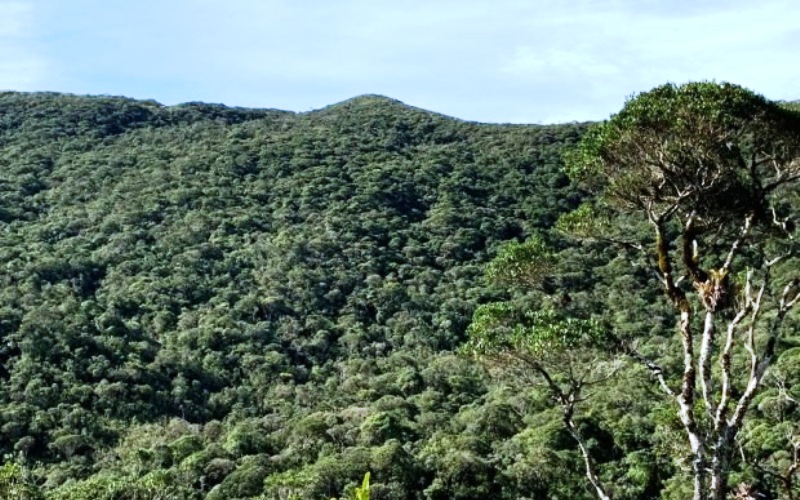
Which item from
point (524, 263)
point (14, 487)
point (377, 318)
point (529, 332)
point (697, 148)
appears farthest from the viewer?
point (377, 318)

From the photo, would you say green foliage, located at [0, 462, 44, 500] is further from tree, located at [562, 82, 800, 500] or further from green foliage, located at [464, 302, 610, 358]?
tree, located at [562, 82, 800, 500]

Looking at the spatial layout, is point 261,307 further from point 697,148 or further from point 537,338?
point 697,148

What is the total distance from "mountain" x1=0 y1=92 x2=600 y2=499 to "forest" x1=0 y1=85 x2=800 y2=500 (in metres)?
0.19

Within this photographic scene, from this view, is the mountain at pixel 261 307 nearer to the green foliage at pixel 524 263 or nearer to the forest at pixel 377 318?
the forest at pixel 377 318

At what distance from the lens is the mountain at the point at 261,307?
40375mm

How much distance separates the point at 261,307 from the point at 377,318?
770 cm

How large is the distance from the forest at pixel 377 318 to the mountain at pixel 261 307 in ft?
0.63

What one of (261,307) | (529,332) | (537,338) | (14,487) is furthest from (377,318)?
(537,338)

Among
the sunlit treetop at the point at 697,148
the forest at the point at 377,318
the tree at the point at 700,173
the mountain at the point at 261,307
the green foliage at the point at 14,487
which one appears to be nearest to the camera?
the tree at the point at 700,173

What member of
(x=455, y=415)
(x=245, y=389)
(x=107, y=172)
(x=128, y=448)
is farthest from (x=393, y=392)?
(x=107, y=172)

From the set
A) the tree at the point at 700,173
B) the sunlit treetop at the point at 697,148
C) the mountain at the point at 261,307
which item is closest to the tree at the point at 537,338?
the tree at the point at 700,173

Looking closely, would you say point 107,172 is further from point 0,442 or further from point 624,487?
point 624,487

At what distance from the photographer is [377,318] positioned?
58.5 m

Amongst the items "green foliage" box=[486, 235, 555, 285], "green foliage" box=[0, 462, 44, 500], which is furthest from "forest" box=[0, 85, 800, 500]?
"green foliage" box=[0, 462, 44, 500]
